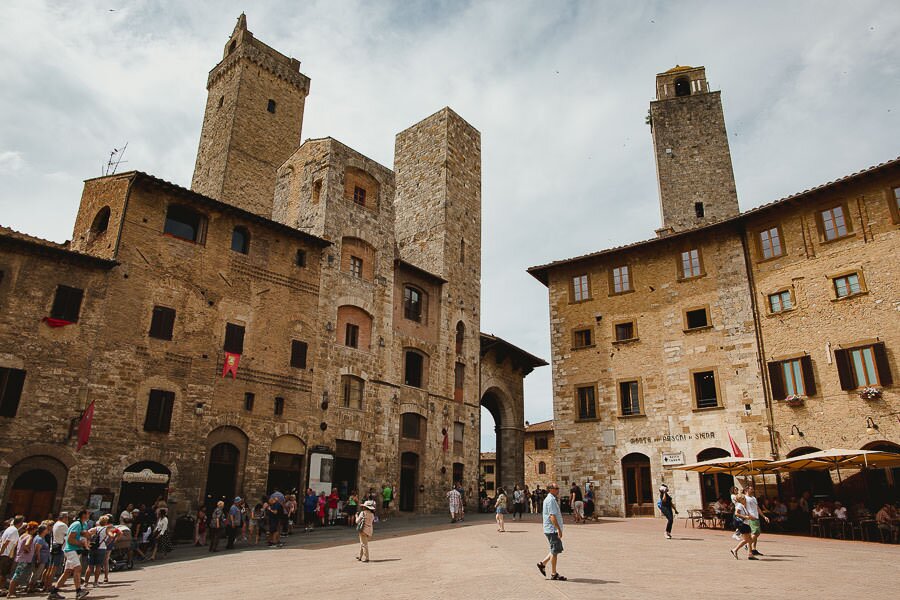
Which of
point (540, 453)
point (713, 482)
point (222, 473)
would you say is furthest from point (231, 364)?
point (540, 453)

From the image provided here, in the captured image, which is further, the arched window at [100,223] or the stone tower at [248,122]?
the stone tower at [248,122]

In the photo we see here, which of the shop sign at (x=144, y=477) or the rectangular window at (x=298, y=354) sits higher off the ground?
the rectangular window at (x=298, y=354)

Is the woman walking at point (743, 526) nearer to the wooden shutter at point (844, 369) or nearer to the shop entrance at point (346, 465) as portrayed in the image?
the wooden shutter at point (844, 369)

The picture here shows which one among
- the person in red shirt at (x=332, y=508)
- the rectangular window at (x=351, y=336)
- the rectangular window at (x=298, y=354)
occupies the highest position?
the rectangular window at (x=351, y=336)

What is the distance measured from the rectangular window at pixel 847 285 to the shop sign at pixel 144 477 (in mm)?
24405

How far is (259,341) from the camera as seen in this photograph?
75.2ft

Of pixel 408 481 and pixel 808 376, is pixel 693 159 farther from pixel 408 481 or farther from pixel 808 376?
pixel 408 481

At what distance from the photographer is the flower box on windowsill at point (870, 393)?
20344mm

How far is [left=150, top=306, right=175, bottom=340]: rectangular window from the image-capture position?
2028 centimetres

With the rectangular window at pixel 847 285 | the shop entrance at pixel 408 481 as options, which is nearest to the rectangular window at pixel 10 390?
the shop entrance at pixel 408 481

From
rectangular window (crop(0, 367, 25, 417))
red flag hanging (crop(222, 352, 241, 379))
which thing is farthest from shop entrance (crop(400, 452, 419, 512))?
rectangular window (crop(0, 367, 25, 417))

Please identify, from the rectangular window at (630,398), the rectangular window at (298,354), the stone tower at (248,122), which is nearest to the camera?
the rectangular window at (298,354)

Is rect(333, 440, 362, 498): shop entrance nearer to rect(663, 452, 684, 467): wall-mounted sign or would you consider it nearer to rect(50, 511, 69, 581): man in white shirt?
rect(50, 511, 69, 581): man in white shirt

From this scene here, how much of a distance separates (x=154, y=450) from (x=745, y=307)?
2278 centimetres
